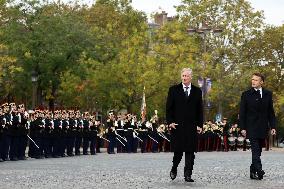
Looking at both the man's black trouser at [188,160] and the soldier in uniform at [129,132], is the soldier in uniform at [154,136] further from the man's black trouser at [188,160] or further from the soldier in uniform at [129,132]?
the man's black trouser at [188,160]

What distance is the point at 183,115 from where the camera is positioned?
17.0m

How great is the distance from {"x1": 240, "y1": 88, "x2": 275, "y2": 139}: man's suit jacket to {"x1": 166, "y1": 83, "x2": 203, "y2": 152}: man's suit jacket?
133 cm

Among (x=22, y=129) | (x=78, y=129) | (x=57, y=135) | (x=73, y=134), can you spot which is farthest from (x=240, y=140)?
(x=22, y=129)

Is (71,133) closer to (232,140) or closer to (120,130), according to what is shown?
(120,130)

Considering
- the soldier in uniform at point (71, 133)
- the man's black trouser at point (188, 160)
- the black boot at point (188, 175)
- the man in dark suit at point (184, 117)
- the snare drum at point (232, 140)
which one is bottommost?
the black boot at point (188, 175)

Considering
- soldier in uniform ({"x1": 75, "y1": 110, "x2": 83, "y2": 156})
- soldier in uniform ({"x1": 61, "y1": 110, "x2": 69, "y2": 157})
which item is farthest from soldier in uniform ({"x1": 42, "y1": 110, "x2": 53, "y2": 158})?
soldier in uniform ({"x1": 75, "y1": 110, "x2": 83, "y2": 156})

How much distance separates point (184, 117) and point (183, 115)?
0.04 meters

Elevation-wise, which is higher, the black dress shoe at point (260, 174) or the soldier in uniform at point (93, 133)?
the soldier in uniform at point (93, 133)

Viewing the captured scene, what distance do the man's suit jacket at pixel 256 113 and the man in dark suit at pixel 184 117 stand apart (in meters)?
1.33

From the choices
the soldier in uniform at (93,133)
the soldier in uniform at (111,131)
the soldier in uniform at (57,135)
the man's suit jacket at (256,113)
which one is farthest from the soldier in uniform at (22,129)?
the man's suit jacket at (256,113)

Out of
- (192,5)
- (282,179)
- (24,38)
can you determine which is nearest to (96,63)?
(24,38)

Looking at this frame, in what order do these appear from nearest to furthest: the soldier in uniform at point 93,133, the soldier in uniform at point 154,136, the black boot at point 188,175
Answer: the black boot at point 188,175 → the soldier in uniform at point 93,133 → the soldier in uniform at point 154,136

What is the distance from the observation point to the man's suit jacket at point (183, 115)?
55.6 ft

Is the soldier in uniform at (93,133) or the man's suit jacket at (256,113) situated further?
the soldier in uniform at (93,133)
